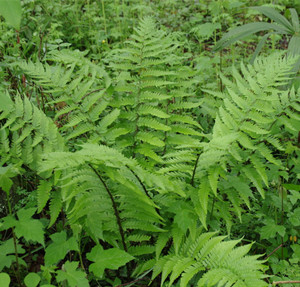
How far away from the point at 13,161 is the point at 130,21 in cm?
333

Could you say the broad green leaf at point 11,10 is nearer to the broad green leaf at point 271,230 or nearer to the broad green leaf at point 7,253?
the broad green leaf at point 7,253

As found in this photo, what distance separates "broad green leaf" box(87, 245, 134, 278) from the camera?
1.30 m

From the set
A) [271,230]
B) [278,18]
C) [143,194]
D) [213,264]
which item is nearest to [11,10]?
[143,194]

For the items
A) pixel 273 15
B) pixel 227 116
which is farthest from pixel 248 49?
pixel 227 116

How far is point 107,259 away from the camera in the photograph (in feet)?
4.41

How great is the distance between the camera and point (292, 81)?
7.68 ft

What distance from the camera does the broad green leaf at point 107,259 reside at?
130 centimetres

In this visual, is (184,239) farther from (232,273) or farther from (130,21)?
(130,21)

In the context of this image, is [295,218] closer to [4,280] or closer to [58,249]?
[58,249]

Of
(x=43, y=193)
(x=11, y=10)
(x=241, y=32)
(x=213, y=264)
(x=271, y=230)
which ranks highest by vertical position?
(x=11, y=10)

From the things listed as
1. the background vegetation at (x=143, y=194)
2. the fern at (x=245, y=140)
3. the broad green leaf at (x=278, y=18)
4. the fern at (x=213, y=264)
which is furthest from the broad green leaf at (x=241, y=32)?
the fern at (x=213, y=264)

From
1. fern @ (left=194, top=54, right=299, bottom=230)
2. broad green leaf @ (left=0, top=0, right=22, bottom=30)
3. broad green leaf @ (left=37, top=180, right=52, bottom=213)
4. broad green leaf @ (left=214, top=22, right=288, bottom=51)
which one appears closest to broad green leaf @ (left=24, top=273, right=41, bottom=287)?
broad green leaf @ (left=37, top=180, right=52, bottom=213)

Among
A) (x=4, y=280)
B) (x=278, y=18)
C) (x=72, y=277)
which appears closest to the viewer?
(x=4, y=280)

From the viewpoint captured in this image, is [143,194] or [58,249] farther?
[58,249]
